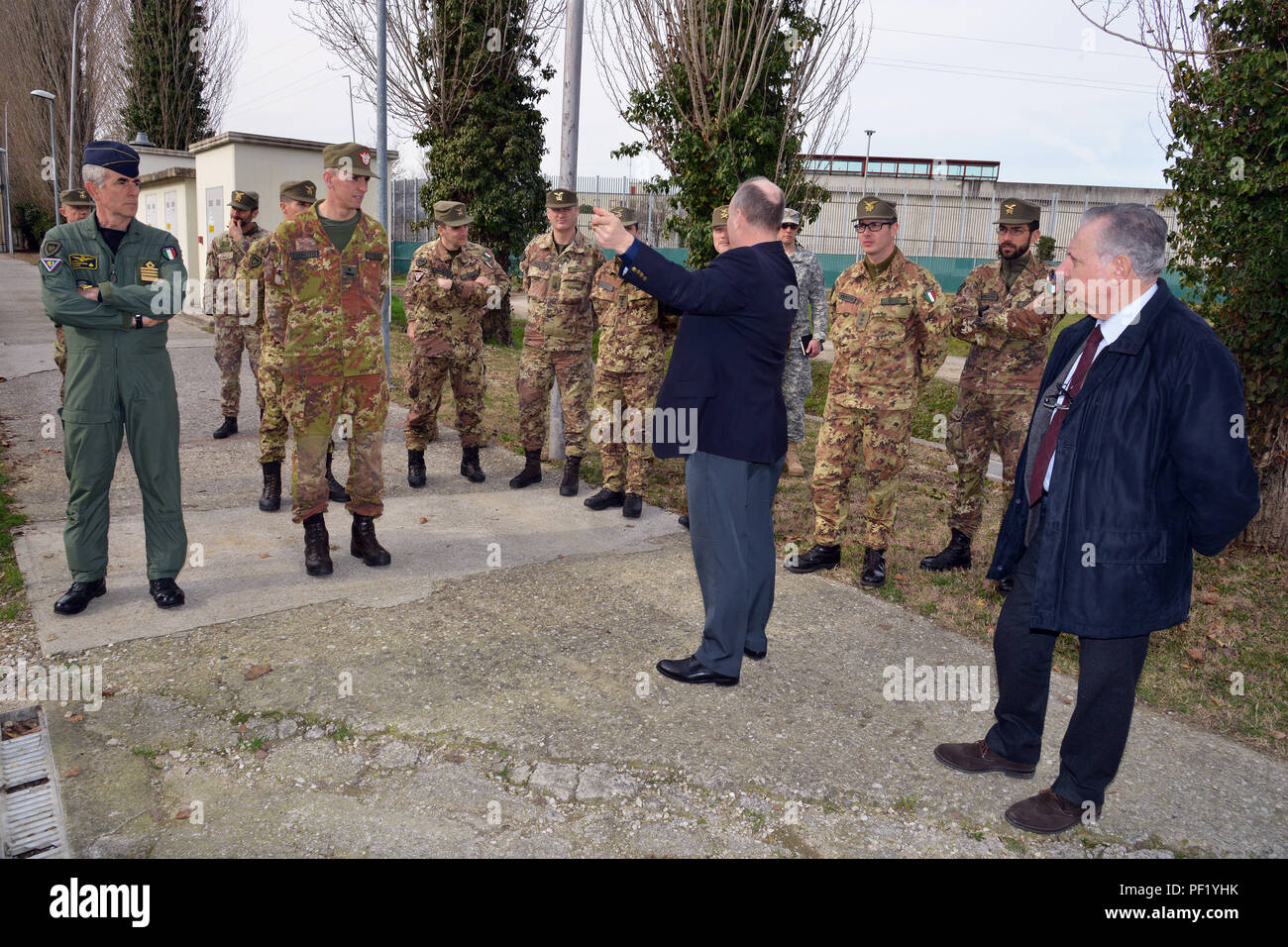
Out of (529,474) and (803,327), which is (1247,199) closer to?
(803,327)

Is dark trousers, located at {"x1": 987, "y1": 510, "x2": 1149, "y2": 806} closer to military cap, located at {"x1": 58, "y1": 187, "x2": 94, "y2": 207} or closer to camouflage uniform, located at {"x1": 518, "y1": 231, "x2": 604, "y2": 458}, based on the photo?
camouflage uniform, located at {"x1": 518, "y1": 231, "x2": 604, "y2": 458}

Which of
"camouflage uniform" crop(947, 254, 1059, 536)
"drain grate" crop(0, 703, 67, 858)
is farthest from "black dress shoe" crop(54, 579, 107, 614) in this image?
"camouflage uniform" crop(947, 254, 1059, 536)

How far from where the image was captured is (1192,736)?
155 inches

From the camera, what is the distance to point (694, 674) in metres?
4.09

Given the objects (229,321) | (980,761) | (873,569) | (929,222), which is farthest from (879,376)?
(929,222)

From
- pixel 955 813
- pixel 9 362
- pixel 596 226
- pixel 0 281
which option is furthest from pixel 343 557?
pixel 0 281

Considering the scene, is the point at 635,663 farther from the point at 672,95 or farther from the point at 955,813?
the point at 672,95

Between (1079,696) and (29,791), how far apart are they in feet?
12.1

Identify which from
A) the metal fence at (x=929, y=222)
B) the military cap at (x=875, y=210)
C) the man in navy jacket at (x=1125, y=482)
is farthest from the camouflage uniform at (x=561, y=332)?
the metal fence at (x=929, y=222)

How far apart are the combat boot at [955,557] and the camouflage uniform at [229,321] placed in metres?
6.06

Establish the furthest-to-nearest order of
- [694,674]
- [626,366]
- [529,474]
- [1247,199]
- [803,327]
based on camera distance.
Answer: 1. [803,327]
2. [529,474]
3. [626,366]
4. [1247,199]
5. [694,674]


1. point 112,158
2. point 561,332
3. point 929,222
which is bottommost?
point 561,332

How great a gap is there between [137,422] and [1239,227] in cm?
738

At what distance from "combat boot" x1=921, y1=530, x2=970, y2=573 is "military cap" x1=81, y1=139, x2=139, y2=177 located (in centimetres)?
515
